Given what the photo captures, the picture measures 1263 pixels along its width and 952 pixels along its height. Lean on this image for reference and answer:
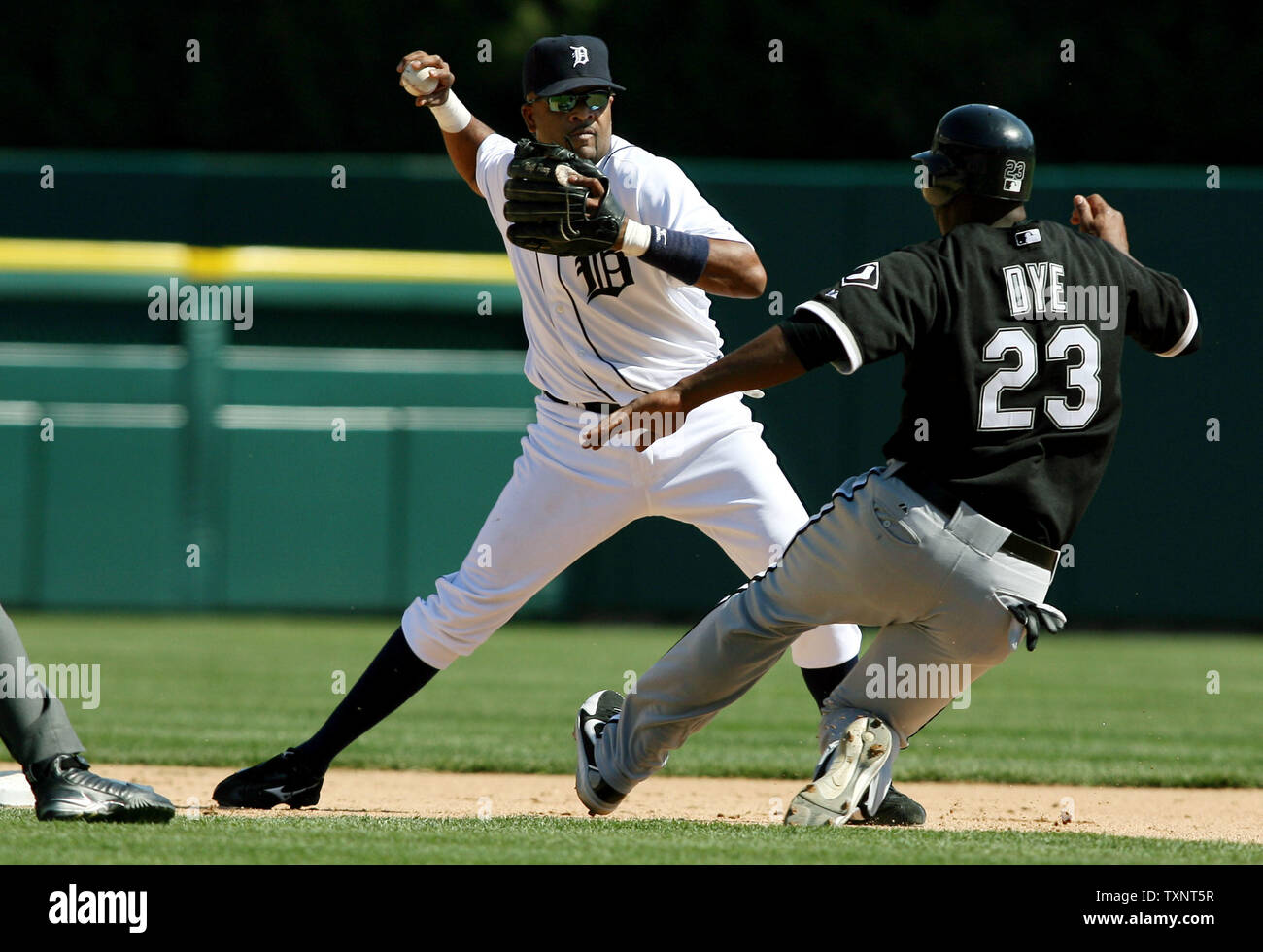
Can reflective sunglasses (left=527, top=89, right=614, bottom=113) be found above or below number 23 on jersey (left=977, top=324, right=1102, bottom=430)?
above

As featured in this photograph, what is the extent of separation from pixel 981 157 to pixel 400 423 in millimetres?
7744

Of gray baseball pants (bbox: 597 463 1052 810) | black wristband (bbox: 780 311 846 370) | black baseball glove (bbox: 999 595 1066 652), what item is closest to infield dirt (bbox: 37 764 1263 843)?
gray baseball pants (bbox: 597 463 1052 810)

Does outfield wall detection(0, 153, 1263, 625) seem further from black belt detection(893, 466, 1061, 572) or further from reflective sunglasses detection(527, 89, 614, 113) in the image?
black belt detection(893, 466, 1061, 572)

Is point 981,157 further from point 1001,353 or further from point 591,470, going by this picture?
point 591,470

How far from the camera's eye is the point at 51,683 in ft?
24.2

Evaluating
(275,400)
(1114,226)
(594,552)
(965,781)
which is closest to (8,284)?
(275,400)

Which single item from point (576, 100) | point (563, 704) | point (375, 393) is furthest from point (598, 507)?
point (375, 393)

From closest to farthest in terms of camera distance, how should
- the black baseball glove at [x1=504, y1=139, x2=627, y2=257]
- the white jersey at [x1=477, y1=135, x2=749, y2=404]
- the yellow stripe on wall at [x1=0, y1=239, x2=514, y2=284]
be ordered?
the black baseball glove at [x1=504, y1=139, x2=627, y2=257], the white jersey at [x1=477, y1=135, x2=749, y2=404], the yellow stripe on wall at [x1=0, y1=239, x2=514, y2=284]

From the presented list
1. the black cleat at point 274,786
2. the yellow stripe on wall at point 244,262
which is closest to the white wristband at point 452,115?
the black cleat at point 274,786

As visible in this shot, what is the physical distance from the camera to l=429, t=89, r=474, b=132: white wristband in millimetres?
4684

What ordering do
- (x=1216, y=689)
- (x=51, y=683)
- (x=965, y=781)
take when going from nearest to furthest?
(x=965, y=781), (x=51, y=683), (x=1216, y=689)

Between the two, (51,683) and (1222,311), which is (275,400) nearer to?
(51,683)

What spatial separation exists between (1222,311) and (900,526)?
8052 millimetres

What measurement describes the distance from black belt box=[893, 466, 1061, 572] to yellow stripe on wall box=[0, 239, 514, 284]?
7.64 meters
